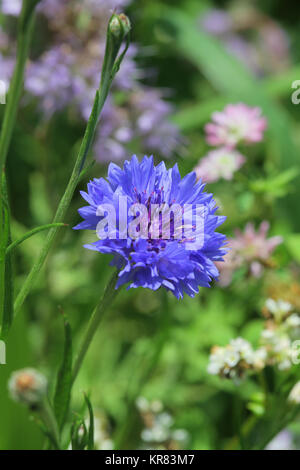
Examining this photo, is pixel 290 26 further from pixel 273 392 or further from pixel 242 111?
pixel 273 392

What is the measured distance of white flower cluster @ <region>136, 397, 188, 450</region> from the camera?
28.3 inches

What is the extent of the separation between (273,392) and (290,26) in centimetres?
143

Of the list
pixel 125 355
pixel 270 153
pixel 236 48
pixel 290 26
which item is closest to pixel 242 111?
pixel 270 153

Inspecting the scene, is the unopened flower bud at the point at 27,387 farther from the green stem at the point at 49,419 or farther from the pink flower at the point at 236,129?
the pink flower at the point at 236,129

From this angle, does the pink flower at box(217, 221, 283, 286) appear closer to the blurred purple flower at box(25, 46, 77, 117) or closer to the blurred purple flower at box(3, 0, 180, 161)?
the blurred purple flower at box(3, 0, 180, 161)

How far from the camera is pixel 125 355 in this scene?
100 centimetres

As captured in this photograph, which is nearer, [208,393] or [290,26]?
[208,393]

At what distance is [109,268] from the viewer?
96 centimetres

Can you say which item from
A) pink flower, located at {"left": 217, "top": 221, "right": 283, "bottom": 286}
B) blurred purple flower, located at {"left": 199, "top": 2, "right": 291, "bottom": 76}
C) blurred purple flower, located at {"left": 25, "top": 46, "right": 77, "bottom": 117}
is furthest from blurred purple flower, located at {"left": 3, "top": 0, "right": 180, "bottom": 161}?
blurred purple flower, located at {"left": 199, "top": 2, "right": 291, "bottom": 76}

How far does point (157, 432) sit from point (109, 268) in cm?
33

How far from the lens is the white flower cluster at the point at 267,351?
560 mm

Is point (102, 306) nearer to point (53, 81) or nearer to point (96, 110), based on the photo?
point (96, 110)

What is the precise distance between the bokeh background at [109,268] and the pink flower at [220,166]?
3 cm

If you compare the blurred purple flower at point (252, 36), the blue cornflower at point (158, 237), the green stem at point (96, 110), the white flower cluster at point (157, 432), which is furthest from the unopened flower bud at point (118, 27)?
the blurred purple flower at point (252, 36)
